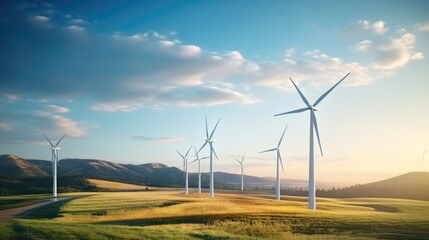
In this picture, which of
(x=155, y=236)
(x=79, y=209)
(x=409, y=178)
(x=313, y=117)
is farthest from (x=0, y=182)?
(x=409, y=178)

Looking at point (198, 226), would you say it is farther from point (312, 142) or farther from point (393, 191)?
point (393, 191)

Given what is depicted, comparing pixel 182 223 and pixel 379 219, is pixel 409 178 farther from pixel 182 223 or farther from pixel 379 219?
pixel 182 223

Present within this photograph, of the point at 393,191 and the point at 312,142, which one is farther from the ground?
the point at 312,142

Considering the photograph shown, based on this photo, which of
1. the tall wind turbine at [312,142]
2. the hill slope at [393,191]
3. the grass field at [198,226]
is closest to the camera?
the grass field at [198,226]

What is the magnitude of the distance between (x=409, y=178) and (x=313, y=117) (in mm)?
131527

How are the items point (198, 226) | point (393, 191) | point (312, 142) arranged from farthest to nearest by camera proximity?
point (393, 191)
point (312, 142)
point (198, 226)

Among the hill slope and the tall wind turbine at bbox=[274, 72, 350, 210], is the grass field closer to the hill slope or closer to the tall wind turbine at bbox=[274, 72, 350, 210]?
the tall wind turbine at bbox=[274, 72, 350, 210]

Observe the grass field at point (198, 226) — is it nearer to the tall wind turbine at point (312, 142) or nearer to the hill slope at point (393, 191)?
the tall wind turbine at point (312, 142)

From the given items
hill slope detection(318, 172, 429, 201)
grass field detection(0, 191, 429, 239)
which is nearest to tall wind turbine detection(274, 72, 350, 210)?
grass field detection(0, 191, 429, 239)

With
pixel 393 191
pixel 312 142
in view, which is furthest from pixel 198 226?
pixel 393 191

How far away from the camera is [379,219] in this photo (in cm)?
4328

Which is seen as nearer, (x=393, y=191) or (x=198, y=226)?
(x=198, y=226)

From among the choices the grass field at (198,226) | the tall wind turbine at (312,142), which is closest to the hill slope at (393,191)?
the tall wind turbine at (312,142)

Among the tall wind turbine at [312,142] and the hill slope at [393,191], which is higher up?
the tall wind turbine at [312,142]
